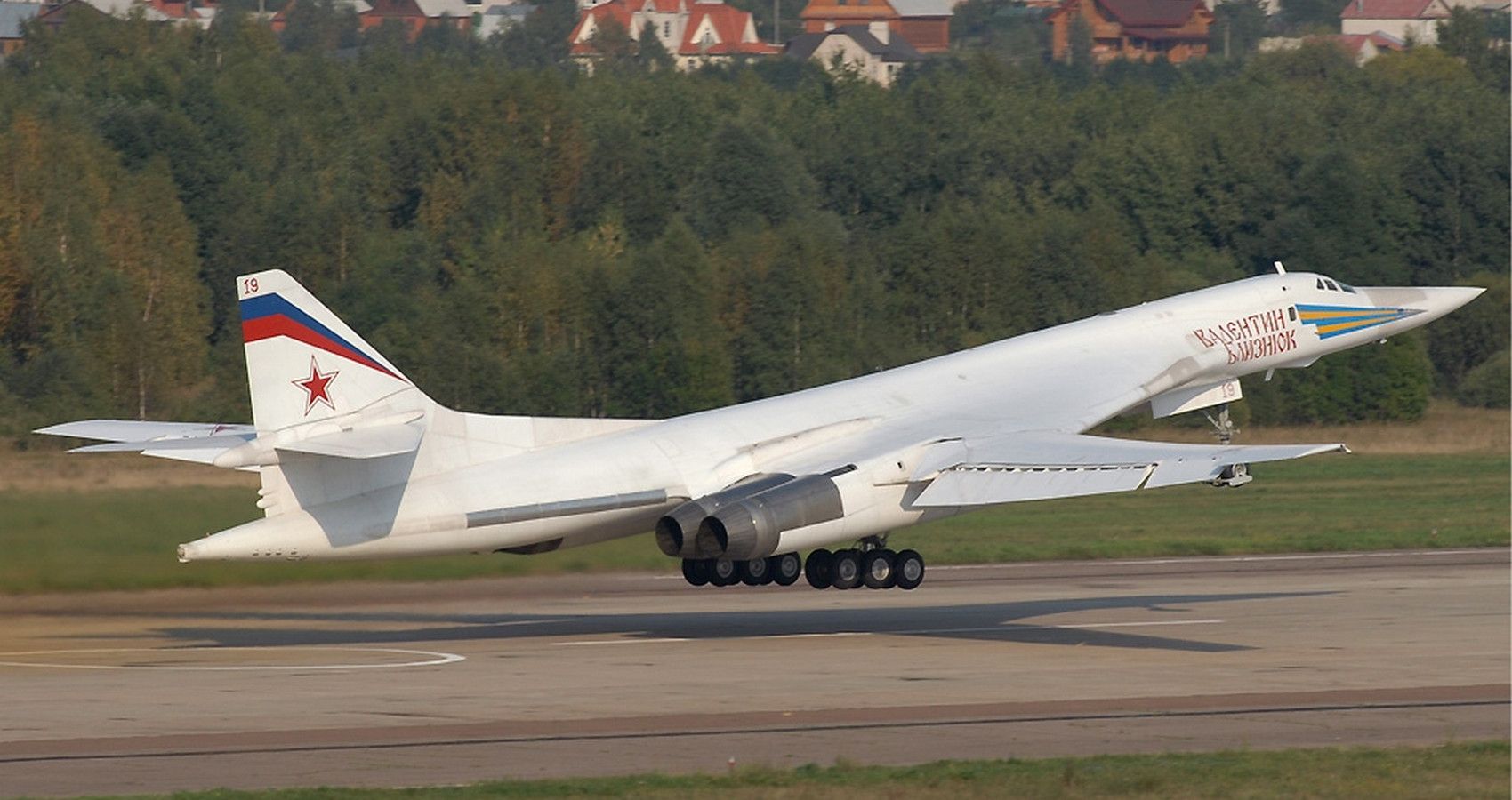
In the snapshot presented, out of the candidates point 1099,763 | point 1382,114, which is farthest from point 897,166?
point 1099,763

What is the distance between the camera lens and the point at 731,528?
88.6 ft

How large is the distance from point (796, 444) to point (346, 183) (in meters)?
56.2

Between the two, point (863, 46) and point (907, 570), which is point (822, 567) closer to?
point (907, 570)

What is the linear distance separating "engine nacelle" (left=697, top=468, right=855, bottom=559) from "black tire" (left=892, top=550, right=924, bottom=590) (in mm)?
2004

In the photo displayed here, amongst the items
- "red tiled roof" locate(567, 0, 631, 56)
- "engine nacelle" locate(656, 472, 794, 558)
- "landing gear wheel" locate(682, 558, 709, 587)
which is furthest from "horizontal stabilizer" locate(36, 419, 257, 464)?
"red tiled roof" locate(567, 0, 631, 56)

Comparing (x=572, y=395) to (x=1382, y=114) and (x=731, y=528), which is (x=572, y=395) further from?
(x=1382, y=114)

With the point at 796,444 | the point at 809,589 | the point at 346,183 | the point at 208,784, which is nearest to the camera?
the point at 208,784

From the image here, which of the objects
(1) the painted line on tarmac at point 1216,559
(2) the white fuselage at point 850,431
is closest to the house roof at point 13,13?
(1) the painted line on tarmac at point 1216,559

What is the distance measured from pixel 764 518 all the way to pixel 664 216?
187 ft

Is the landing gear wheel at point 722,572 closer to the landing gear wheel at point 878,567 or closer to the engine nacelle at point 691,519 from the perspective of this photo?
the landing gear wheel at point 878,567

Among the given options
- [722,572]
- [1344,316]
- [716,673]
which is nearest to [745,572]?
[722,572]

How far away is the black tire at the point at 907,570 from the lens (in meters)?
29.3

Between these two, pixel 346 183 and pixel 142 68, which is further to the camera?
pixel 142 68

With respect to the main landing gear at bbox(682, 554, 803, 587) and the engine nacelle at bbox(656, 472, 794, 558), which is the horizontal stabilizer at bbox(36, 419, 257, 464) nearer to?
the engine nacelle at bbox(656, 472, 794, 558)
